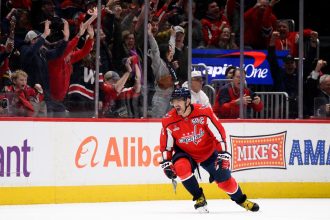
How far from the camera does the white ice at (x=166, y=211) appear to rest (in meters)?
8.78

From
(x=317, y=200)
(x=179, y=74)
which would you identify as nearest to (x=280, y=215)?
(x=317, y=200)

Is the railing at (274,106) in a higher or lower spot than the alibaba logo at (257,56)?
lower

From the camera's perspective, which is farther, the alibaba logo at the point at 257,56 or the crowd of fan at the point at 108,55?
the alibaba logo at the point at 257,56

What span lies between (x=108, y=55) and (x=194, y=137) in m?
2.30

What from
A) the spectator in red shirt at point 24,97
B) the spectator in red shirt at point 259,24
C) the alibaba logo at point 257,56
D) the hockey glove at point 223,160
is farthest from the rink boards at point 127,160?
the hockey glove at point 223,160

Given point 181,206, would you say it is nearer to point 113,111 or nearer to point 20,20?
point 113,111

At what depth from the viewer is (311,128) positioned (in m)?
11.8

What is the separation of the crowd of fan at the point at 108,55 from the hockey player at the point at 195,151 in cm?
179

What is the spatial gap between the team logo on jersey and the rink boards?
65.4 inches

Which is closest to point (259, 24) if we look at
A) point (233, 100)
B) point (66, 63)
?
point (233, 100)

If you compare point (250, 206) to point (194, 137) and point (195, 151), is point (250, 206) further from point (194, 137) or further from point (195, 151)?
point (194, 137)

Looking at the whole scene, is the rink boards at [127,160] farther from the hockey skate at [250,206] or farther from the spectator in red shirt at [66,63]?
the hockey skate at [250,206]

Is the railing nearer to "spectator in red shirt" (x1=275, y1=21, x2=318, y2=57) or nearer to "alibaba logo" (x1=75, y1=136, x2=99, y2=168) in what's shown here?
"spectator in red shirt" (x1=275, y1=21, x2=318, y2=57)

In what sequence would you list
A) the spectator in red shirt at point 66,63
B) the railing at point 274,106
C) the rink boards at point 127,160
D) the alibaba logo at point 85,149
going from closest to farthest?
the rink boards at point 127,160 < the alibaba logo at point 85,149 < the spectator in red shirt at point 66,63 < the railing at point 274,106
